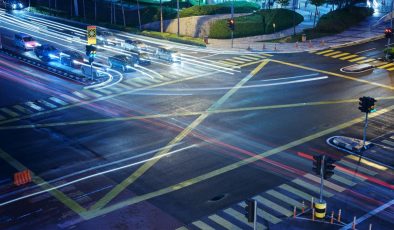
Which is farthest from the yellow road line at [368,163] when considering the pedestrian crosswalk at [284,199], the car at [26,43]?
the car at [26,43]

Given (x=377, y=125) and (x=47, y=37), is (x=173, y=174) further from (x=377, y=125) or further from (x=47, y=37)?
(x=47, y=37)

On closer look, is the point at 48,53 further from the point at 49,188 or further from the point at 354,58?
the point at 49,188

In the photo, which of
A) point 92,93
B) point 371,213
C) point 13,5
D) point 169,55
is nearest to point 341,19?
point 169,55

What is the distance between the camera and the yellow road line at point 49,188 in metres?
26.7

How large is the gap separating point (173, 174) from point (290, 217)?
8.13 m

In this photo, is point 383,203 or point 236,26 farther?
point 236,26

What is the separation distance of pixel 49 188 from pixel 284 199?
13386mm

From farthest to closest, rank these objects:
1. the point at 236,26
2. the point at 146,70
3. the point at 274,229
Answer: the point at 236,26, the point at 146,70, the point at 274,229

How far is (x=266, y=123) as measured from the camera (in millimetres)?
39375

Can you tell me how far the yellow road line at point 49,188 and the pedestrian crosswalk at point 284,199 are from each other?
240 inches

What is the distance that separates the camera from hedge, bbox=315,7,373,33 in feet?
259

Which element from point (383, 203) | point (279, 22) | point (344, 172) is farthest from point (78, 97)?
point (279, 22)

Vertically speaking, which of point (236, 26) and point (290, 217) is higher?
point (236, 26)

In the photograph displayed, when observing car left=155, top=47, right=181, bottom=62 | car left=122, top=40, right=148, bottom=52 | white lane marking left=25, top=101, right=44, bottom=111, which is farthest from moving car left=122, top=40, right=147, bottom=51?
white lane marking left=25, top=101, right=44, bottom=111
